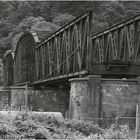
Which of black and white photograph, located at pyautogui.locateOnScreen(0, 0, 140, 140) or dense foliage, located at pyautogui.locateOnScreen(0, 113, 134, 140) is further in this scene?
black and white photograph, located at pyautogui.locateOnScreen(0, 0, 140, 140)

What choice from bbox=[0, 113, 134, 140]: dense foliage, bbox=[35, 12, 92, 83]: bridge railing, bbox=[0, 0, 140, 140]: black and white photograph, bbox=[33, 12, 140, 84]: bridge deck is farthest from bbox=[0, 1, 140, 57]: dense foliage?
bbox=[0, 113, 134, 140]: dense foliage

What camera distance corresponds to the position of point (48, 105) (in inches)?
1722

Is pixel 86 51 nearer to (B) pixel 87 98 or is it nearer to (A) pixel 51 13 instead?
(B) pixel 87 98

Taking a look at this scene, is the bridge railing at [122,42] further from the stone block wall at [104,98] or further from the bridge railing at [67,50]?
the stone block wall at [104,98]

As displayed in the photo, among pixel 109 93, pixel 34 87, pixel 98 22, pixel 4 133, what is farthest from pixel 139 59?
pixel 98 22

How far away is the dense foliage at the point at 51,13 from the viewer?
3713 inches

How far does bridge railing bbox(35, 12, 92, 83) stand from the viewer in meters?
30.9

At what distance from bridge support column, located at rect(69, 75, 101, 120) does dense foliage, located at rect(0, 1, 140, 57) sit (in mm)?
60046

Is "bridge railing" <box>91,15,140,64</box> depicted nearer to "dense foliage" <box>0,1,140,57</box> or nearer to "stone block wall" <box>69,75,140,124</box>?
"stone block wall" <box>69,75,140,124</box>

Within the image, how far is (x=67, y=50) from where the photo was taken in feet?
116

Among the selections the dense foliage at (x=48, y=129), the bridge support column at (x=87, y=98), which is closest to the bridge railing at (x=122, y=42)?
the bridge support column at (x=87, y=98)

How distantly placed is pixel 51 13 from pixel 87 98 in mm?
80991

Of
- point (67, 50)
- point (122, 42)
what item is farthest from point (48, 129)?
point (122, 42)

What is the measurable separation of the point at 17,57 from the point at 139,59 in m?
27.4
